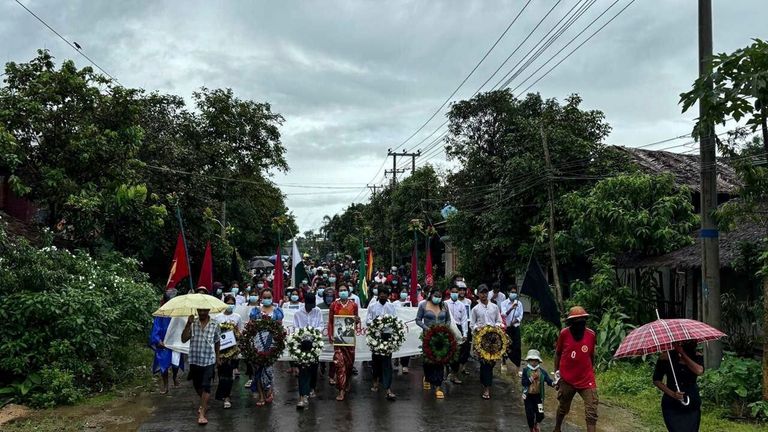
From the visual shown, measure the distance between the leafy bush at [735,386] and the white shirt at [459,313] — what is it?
14.4ft

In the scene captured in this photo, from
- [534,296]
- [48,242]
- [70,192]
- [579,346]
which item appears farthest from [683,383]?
[70,192]

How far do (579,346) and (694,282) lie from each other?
9414mm

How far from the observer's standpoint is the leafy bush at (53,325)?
10.1 meters

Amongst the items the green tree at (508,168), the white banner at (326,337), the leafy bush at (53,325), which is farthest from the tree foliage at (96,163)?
the green tree at (508,168)

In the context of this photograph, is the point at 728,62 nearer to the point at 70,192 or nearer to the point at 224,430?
the point at 224,430

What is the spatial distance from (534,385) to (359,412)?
2.94 m

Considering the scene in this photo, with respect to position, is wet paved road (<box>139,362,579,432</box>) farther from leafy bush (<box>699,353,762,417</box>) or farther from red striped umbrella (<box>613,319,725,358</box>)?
red striped umbrella (<box>613,319,725,358</box>)

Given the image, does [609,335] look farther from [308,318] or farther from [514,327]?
[308,318]

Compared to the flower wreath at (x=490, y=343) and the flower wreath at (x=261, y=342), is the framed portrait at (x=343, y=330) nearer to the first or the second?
the flower wreath at (x=261, y=342)

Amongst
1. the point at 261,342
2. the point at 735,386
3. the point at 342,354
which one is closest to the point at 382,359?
the point at 342,354

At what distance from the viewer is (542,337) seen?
15242 mm

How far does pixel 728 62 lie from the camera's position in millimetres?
8391

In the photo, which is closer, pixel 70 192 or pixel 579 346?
pixel 579 346

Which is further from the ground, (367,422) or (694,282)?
(694,282)
